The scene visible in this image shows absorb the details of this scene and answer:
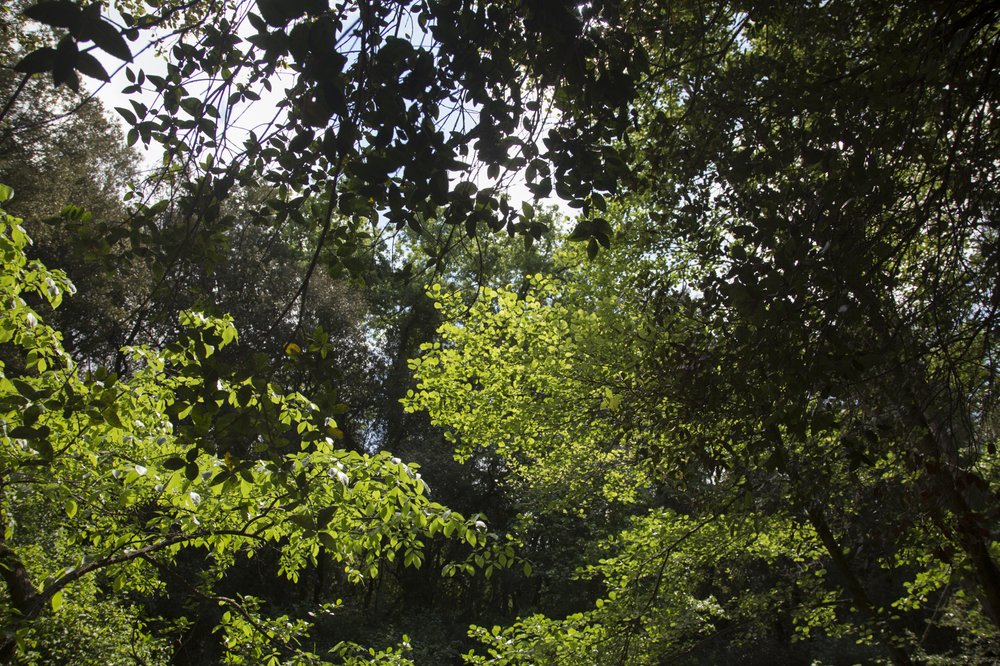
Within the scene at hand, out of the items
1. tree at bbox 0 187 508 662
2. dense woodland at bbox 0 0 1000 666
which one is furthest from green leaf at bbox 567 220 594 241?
tree at bbox 0 187 508 662

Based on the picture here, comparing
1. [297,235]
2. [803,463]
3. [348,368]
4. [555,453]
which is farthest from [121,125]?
[803,463]

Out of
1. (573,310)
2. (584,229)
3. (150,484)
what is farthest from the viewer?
(573,310)

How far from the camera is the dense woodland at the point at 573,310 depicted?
6.96 ft

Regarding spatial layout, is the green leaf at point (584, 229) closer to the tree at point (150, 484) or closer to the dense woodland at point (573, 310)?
the dense woodland at point (573, 310)

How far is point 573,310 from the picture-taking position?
7.27 meters

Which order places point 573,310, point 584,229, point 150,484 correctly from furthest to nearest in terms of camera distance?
1. point 573,310
2. point 150,484
3. point 584,229

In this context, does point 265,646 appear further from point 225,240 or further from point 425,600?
point 425,600

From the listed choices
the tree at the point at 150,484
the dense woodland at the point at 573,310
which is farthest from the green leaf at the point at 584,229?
the tree at the point at 150,484

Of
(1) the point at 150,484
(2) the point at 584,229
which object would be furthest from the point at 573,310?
(2) the point at 584,229

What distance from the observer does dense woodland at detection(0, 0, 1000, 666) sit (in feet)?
6.96

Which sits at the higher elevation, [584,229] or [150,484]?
[584,229]

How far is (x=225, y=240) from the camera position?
7.75 feet

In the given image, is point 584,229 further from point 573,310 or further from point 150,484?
point 573,310

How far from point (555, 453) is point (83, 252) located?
5.67 metres
